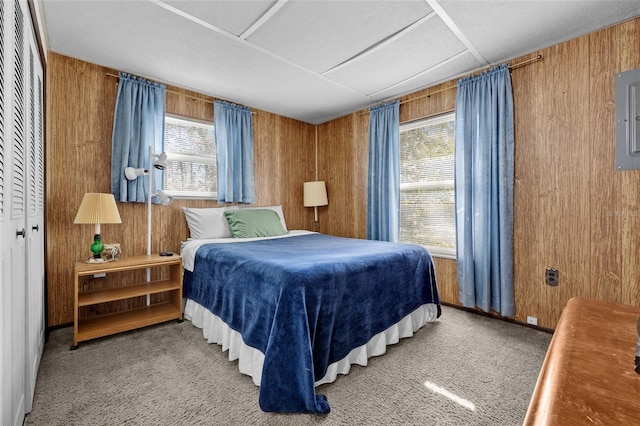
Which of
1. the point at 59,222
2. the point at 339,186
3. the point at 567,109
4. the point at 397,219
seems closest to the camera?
the point at 567,109

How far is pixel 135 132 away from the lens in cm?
284

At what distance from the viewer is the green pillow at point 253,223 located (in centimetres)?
312

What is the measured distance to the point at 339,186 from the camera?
4.27 meters

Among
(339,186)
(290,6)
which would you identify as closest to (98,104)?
(290,6)

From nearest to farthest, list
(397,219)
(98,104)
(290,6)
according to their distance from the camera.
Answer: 1. (290,6)
2. (98,104)
3. (397,219)

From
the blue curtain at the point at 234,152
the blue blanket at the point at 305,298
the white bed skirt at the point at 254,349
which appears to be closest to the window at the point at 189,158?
the blue curtain at the point at 234,152

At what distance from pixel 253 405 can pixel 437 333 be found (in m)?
1.61

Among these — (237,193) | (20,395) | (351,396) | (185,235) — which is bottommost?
(351,396)

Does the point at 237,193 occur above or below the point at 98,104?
below

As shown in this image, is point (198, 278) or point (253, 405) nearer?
point (253, 405)

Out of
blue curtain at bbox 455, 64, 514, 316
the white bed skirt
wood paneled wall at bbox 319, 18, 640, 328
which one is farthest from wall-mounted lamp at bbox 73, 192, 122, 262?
wood paneled wall at bbox 319, 18, 640, 328

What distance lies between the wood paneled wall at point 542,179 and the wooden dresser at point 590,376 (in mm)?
1720

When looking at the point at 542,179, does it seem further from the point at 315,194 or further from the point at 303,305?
the point at 315,194

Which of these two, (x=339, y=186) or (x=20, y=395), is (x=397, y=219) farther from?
(x=20, y=395)
